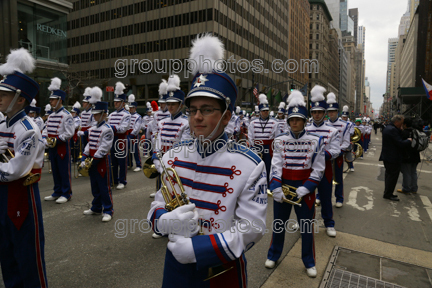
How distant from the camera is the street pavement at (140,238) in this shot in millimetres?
4090

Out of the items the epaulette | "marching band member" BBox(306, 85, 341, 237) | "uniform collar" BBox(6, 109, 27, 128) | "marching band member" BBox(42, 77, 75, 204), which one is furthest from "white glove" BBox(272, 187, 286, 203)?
"marching band member" BBox(42, 77, 75, 204)

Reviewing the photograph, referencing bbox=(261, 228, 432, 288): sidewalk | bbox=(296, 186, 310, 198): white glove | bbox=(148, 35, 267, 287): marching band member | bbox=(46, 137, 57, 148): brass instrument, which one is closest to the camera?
bbox=(148, 35, 267, 287): marching band member

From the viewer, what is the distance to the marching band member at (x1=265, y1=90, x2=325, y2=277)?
4.21 metres

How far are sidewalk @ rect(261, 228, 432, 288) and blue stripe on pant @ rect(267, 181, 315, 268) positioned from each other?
0.20 m

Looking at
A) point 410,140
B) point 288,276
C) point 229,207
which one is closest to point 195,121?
point 229,207

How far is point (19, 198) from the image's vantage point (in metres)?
3.28

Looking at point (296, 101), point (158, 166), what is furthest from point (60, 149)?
point (296, 101)

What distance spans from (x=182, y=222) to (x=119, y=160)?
845 centimetres

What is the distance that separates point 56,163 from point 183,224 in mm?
7260

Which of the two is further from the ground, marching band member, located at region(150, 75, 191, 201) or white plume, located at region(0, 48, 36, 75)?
white plume, located at region(0, 48, 36, 75)

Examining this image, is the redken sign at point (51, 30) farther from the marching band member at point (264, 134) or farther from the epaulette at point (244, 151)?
A: the epaulette at point (244, 151)

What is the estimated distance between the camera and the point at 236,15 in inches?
1891

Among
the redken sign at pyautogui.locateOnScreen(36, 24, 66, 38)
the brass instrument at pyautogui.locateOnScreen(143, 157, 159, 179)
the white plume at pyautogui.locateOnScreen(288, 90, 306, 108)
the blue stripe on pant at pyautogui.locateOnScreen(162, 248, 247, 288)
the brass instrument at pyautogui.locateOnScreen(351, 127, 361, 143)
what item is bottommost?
the blue stripe on pant at pyautogui.locateOnScreen(162, 248, 247, 288)

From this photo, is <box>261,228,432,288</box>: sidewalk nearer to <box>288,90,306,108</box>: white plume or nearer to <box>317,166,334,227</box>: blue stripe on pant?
<box>317,166,334,227</box>: blue stripe on pant
